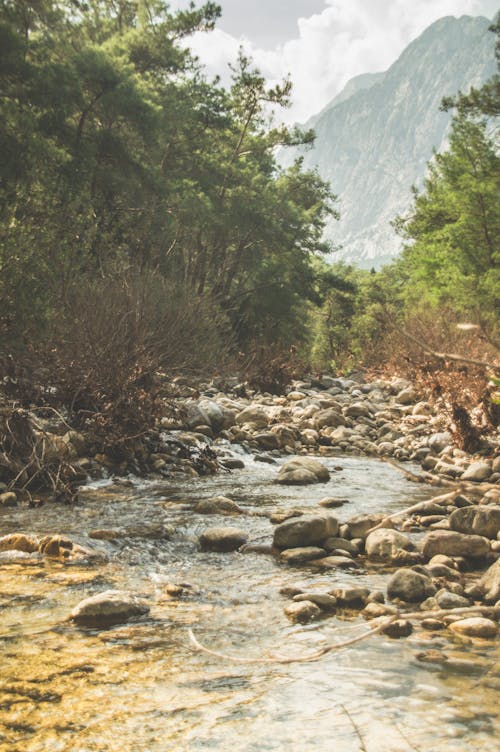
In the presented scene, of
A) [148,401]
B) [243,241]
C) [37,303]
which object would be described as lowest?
[148,401]

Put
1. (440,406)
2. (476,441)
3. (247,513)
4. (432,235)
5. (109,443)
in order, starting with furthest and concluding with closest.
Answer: (432,235)
(440,406)
(476,441)
(109,443)
(247,513)

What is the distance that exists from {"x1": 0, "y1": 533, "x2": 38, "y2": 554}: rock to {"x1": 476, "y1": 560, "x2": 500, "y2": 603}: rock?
273cm

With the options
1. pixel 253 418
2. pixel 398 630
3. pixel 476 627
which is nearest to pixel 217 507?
pixel 398 630

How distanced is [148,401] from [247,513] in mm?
2223

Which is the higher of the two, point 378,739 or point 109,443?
point 109,443

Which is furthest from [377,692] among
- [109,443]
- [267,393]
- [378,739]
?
[267,393]

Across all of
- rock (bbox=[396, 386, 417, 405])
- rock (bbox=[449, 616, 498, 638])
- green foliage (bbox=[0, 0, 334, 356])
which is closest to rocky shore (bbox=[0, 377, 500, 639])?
rock (bbox=[449, 616, 498, 638])

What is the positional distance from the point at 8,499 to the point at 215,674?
3.38 meters

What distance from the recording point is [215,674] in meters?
2.75

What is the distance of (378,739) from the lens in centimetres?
224

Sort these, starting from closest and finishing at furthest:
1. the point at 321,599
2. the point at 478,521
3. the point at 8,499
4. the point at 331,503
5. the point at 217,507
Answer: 1. the point at 321,599
2. the point at 478,521
3. the point at 8,499
4. the point at 217,507
5. the point at 331,503

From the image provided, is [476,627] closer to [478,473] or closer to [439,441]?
[478,473]

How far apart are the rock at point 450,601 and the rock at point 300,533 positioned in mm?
1328

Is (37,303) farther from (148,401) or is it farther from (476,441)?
(476,441)
